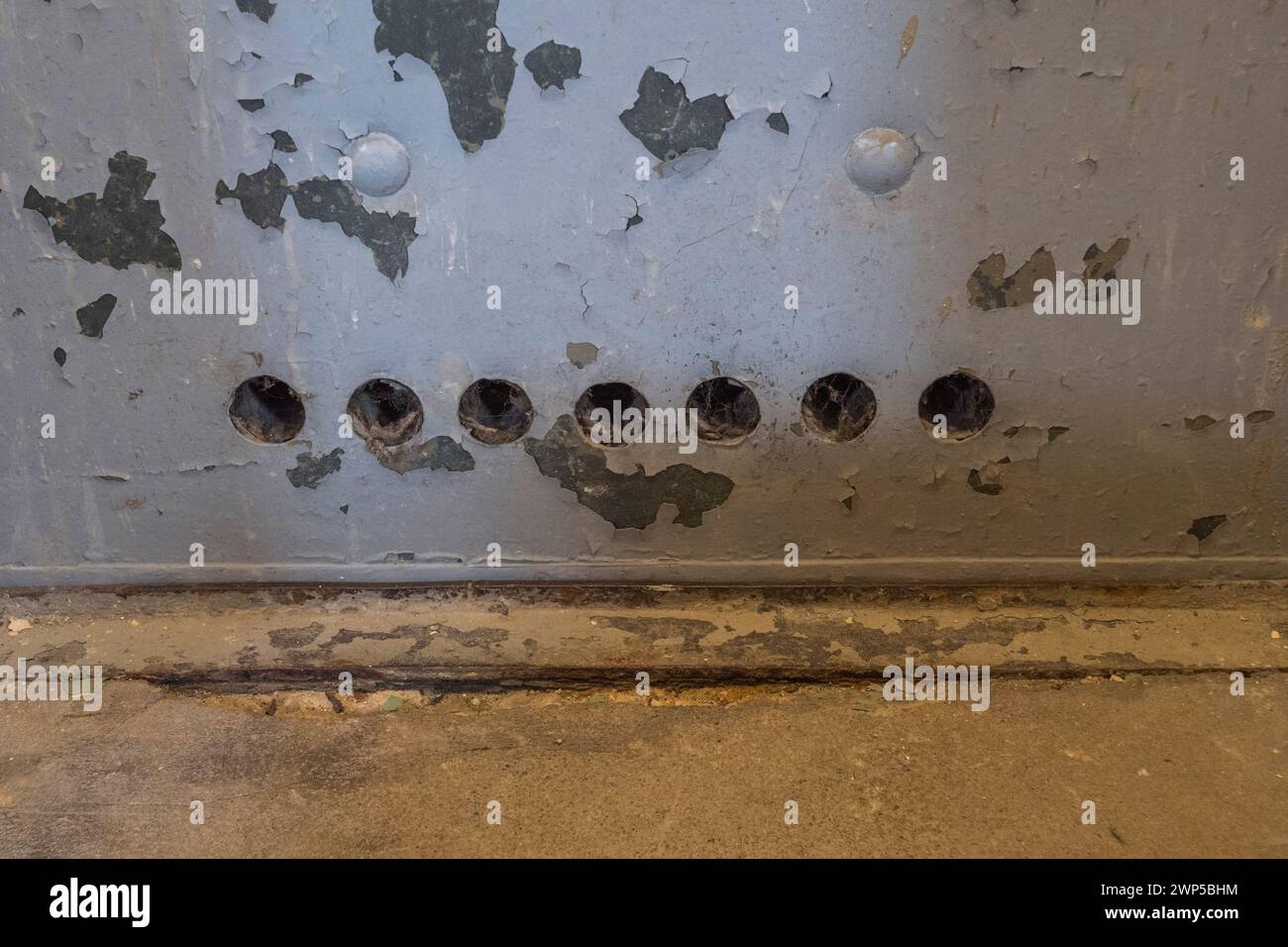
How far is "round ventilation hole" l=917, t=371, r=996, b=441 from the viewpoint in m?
1.88

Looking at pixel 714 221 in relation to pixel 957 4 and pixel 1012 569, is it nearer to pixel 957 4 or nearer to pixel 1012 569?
pixel 957 4

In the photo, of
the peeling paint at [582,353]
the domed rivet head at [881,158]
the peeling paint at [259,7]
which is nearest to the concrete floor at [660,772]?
the peeling paint at [582,353]

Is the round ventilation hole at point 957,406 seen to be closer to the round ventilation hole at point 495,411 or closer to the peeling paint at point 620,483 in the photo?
the peeling paint at point 620,483

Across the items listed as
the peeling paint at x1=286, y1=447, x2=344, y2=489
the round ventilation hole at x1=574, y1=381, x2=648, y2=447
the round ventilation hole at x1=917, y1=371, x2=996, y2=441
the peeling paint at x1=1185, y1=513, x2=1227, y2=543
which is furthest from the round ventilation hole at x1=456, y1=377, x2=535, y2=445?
the peeling paint at x1=1185, y1=513, x2=1227, y2=543

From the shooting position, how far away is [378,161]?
174 cm

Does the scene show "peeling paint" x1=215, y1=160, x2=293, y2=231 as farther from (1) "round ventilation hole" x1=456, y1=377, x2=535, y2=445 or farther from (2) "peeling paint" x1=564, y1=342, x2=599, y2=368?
(2) "peeling paint" x1=564, y1=342, x2=599, y2=368

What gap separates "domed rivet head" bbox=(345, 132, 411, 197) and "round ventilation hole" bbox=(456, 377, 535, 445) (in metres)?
0.42

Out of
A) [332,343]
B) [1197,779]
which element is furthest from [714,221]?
[1197,779]

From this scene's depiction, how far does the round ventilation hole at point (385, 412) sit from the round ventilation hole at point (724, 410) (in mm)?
578

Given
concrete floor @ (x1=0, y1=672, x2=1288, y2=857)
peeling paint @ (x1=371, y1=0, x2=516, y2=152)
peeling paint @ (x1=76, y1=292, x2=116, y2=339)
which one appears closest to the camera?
concrete floor @ (x1=0, y1=672, x2=1288, y2=857)

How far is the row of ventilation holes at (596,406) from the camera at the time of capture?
190 centimetres

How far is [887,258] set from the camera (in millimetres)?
1792

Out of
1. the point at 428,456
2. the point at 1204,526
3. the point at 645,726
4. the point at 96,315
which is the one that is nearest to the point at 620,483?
the point at 428,456

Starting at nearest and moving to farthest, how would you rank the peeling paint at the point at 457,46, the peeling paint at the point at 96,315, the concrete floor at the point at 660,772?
the concrete floor at the point at 660,772 → the peeling paint at the point at 457,46 → the peeling paint at the point at 96,315
